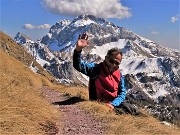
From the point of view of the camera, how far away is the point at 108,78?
547 inches

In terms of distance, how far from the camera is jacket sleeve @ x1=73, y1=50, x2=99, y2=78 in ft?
42.1

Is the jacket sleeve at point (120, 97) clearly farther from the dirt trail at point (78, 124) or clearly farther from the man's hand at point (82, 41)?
the man's hand at point (82, 41)

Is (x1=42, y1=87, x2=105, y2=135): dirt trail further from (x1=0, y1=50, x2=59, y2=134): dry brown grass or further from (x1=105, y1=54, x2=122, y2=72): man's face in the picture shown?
(x1=105, y1=54, x2=122, y2=72): man's face

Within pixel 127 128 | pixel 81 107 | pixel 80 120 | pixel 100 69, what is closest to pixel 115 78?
pixel 100 69

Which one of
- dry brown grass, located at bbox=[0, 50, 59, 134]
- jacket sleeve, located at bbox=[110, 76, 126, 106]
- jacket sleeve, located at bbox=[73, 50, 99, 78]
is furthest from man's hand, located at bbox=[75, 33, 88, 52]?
jacket sleeve, located at bbox=[110, 76, 126, 106]

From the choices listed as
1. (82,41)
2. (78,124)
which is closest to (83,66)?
(82,41)

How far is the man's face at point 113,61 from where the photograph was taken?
43.5 feet

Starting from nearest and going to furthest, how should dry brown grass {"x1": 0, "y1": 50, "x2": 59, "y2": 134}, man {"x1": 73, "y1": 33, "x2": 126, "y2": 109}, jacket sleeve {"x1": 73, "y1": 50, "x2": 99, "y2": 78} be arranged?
dry brown grass {"x1": 0, "y1": 50, "x2": 59, "y2": 134} < jacket sleeve {"x1": 73, "y1": 50, "x2": 99, "y2": 78} < man {"x1": 73, "y1": 33, "x2": 126, "y2": 109}

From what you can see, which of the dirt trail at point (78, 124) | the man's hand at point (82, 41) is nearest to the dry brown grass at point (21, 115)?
the dirt trail at point (78, 124)

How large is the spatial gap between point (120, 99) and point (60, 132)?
462cm

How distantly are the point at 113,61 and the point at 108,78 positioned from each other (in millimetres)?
860

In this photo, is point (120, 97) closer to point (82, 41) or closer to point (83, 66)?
point (83, 66)

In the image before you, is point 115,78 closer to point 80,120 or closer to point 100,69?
point 100,69

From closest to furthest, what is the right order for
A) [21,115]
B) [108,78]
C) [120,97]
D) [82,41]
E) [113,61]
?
[21,115] < [82,41] < [113,61] < [108,78] < [120,97]
